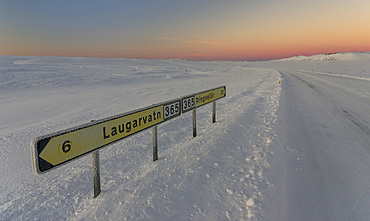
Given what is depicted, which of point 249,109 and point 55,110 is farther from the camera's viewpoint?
point 55,110

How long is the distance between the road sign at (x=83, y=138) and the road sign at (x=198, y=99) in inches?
48.0

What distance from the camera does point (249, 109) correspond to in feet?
22.9

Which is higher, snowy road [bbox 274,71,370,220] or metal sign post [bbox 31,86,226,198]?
metal sign post [bbox 31,86,226,198]

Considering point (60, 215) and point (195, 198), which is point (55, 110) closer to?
point (60, 215)

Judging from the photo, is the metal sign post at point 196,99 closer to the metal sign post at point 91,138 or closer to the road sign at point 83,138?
the metal sign post at point 91,138

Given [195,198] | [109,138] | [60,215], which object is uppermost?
[109,138]

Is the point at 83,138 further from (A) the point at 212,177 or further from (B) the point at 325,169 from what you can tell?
(B) the point at 325,169

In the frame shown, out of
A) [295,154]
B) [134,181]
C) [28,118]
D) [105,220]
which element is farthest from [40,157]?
[28,118]

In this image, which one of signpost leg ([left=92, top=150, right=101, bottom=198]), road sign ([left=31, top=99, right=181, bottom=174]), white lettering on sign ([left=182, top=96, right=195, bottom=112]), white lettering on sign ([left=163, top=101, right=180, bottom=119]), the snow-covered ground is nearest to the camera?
road sign ([left=31, top=99, right=181, bottom=174])

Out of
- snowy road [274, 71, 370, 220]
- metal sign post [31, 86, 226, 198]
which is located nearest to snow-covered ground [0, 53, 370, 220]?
snowy road [274, 71, 370, 220]

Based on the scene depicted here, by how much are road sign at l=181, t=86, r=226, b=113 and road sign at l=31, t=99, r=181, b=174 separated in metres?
1.22

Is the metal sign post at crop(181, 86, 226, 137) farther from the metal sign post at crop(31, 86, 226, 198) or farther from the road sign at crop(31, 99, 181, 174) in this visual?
the road sign at crop(31, 99, 181, 174)

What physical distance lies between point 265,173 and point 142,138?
2.94 metres

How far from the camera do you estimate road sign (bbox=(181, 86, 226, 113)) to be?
4285 millimetres
